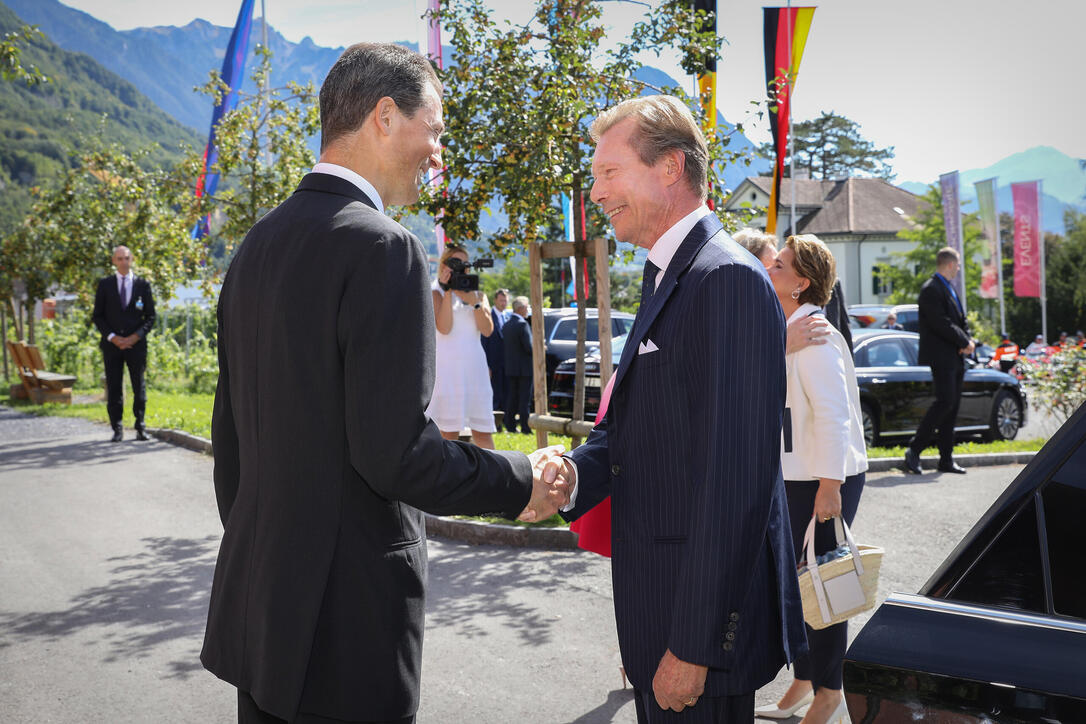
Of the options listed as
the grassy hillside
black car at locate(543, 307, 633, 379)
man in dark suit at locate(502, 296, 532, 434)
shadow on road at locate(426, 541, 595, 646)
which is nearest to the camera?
shadow on road at locate(426, 541, 595, 646)

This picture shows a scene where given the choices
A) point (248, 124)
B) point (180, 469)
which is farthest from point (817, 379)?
point (248, 124)

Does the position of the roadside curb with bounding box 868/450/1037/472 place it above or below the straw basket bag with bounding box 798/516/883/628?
below

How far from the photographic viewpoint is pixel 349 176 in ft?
6.94

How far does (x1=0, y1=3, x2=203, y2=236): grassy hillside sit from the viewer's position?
110m

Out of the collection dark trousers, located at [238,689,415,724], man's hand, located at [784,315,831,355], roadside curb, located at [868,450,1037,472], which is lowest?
roadside curb, located at [868,450,1037,472]

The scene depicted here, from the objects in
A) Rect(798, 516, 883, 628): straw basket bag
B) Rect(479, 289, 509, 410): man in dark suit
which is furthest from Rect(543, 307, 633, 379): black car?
Rect(798, 516, 883, 628): straw basket bag

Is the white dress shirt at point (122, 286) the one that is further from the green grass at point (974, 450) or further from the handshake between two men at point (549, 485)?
the handshake between two men at point (549, 485)

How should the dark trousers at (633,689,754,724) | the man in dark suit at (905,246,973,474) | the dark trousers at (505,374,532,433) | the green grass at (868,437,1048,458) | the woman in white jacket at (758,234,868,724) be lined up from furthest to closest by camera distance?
1. the dark trousers at (505,374,532,433)
2. the green grass at (868,437,1048,458)
3. the man in dark suit at (905,246,973,474)
4. the woman in white jacket at (758,234,868,724)
5. the dark trousers at (633,689,754,724)

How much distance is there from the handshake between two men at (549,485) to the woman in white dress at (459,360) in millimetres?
5479

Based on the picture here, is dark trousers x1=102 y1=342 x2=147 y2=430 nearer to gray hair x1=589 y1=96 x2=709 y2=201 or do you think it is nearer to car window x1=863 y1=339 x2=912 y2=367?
car window x1=863 y1=339 x2=912 y2=367

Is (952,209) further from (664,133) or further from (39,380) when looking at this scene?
(664,133)

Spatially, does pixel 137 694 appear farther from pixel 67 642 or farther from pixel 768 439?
pixel 768 439

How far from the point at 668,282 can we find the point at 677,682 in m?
0.93

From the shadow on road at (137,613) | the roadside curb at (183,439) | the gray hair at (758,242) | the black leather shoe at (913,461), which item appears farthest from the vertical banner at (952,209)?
the shadow on road at (137,613)
